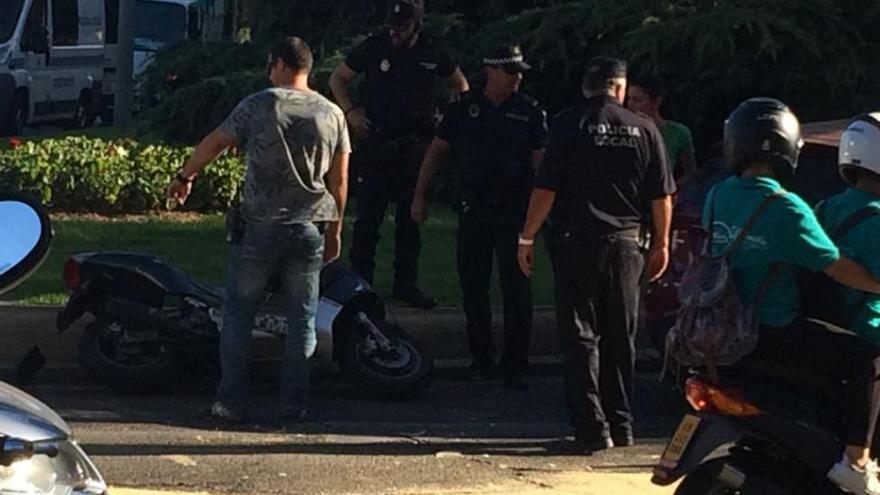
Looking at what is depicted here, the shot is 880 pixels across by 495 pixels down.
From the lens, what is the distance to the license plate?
599cm

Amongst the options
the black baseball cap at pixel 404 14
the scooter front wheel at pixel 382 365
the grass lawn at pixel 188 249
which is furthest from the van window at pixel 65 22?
the scooter front wheel at pixel 382 365

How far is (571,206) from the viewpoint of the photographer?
8.54 meters

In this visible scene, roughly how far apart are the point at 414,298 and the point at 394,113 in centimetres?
113

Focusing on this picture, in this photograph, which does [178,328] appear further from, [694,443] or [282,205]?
[694,443]

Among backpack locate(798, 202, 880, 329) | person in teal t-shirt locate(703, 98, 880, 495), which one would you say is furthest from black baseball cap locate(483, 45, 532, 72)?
backpack locate(798, 202, 880, 329)

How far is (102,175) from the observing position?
1406 centimetres

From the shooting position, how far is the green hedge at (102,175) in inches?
548

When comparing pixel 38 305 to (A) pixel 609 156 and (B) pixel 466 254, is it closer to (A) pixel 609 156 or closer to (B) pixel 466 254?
(B) pixel 466 254

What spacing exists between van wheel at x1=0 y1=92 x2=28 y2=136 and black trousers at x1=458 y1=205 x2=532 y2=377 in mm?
16676

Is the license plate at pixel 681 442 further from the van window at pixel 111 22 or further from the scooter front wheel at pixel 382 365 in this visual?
the van window at pixel 111 22

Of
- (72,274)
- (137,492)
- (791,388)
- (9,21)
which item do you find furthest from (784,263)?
(9,21)

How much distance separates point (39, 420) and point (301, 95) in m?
4.58

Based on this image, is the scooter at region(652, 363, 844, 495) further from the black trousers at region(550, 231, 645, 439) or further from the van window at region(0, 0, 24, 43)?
the van window at region(0, 0, 24, 43)

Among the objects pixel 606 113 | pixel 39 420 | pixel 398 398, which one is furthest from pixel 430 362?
pixel 39 420
